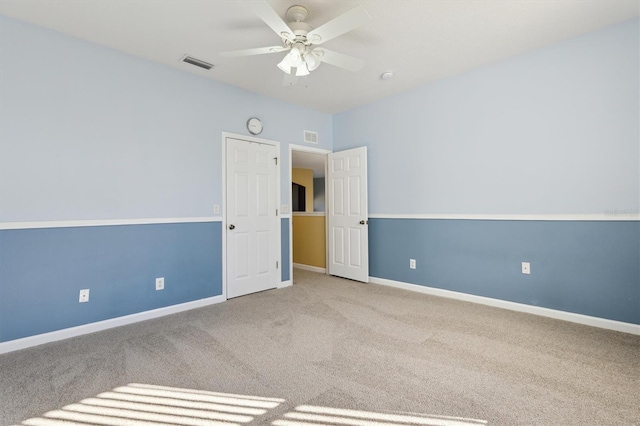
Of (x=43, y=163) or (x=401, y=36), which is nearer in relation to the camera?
(x=43, y=163)

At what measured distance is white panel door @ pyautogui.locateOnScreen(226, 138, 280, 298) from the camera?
3734mm

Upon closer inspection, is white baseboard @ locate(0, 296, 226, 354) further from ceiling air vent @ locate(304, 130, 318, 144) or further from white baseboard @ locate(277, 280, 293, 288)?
ceiling air vent @ locate(304, 130, 318, 144)

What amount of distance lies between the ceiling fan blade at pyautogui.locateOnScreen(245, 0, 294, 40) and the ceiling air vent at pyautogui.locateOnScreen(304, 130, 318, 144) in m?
2.37

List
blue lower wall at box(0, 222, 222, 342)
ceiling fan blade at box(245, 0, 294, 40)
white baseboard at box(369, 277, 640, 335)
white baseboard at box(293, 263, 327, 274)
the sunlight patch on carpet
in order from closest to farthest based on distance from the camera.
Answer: the sunlight patch on carpet < ceiling fan blade at box(245, 0, 294, 40) < blue lower wall at box(0, 222, 222, 342) < white baseboard at box(369, 277, 640, 335) < white baseboard at box(293, 263, 327, 274)

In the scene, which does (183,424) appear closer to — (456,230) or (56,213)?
(56,213)

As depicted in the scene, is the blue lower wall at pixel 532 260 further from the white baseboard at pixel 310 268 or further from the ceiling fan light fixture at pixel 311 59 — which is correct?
the ceiling fan light fixture at pixel 311 59

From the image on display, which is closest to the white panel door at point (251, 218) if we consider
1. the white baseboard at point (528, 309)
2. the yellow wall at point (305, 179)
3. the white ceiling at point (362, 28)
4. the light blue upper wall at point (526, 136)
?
the white ceiling at point (362, 28)

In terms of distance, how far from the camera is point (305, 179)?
33.2 ft

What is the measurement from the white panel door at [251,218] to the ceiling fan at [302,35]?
1.54 m

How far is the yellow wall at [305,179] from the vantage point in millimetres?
9836

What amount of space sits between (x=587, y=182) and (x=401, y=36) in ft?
7.18

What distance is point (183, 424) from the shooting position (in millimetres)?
1538

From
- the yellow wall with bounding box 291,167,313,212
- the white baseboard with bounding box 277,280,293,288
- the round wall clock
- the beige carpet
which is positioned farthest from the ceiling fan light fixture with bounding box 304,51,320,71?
the yellow wall with bounding box 291,167,313,212

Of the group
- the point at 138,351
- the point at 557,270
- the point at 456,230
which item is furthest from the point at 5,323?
the point at 557,270
